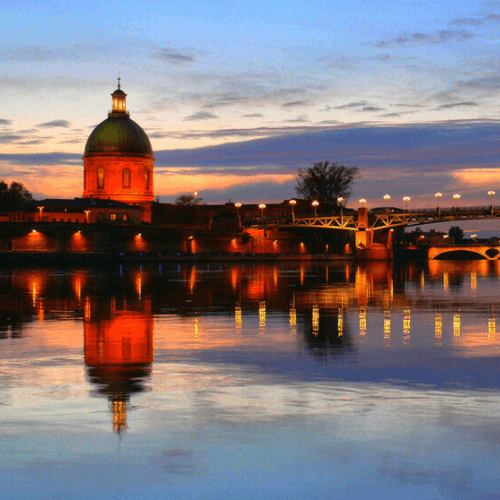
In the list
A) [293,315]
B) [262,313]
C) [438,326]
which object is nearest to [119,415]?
[438,326]

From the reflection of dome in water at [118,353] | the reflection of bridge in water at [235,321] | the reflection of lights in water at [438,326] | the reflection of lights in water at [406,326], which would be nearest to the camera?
the reflection of dome in water at [118,353]

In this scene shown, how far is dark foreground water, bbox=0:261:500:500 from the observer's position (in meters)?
9.14

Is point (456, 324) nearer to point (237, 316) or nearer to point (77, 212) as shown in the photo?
point (237, 316)

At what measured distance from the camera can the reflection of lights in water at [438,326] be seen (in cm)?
2219

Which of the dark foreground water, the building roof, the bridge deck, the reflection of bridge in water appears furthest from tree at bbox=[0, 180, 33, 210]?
the dark foreground water

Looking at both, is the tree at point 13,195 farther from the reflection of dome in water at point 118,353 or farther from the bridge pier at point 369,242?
the reflection of dome in water at point 118,353

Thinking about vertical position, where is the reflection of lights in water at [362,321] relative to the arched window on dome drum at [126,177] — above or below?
below

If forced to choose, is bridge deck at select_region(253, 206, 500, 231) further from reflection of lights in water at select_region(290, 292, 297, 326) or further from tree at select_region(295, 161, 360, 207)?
reflection of lights in water at select_region(290, 292, 297, 326)

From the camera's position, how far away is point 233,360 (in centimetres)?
1739

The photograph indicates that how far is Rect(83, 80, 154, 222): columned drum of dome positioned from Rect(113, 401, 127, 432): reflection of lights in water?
584ft

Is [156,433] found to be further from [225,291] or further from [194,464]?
[225,291]

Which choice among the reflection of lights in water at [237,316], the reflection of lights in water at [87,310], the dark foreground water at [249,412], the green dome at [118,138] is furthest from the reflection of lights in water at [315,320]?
the green dome at [118,138]

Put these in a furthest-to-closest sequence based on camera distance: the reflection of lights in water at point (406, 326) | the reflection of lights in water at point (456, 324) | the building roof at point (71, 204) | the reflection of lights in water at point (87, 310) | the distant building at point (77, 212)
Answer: the building roof at point (71, 204) < the distant building at point (77, 212) < the reflection of lights in water at point (87, 310) < the reflection of lights in water at point (456, 324) < the reflection of lights in water at point (406, 326)

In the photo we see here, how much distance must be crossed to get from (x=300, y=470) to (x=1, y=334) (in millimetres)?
14431
